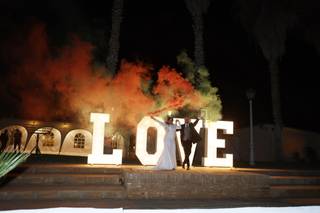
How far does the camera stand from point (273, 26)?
24062 millimetres

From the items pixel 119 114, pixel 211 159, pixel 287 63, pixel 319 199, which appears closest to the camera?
pixel 319 199

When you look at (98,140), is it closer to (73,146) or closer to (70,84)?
(73,146)

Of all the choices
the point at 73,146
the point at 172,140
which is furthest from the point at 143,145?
the point at 73,146

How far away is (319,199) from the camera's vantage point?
11766mm

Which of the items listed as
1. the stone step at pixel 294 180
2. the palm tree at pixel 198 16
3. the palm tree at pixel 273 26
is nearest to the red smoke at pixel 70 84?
the palm tree at pixel 198 16

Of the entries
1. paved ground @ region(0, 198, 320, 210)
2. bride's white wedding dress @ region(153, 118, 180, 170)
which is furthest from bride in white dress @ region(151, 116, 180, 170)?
paved ground @ region(0, 198, 320, 210)

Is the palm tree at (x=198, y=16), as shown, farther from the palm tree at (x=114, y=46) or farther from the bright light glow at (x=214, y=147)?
the bright light glow at (x=214, y=147)

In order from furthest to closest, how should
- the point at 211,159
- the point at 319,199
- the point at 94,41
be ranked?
the point at 94,41, the point at 211,159, the point at 319,199

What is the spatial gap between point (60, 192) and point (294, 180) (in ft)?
27.8

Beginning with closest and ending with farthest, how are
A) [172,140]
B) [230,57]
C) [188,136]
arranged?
1. [172,140]
2. [188,136]
3. [230,57]

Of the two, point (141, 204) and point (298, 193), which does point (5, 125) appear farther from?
point (298, 193)

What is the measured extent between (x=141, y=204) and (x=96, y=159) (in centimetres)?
484

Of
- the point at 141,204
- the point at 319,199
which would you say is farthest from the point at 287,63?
the point at 141,204

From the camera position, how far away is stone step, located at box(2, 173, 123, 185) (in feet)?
35.9
